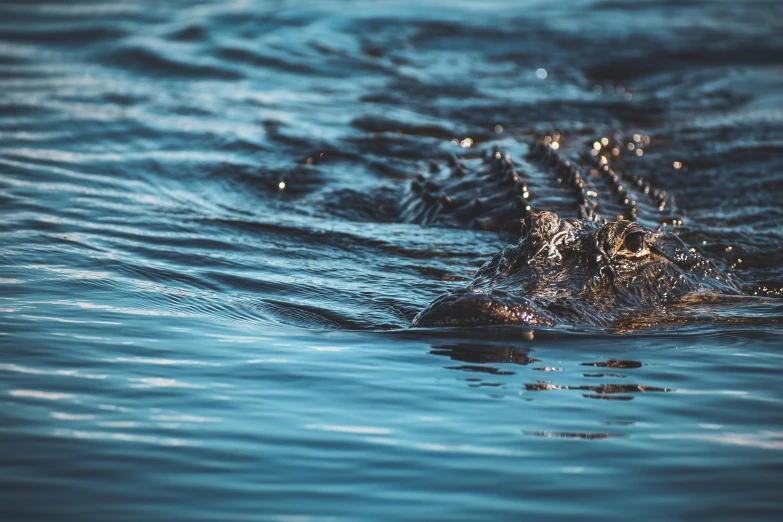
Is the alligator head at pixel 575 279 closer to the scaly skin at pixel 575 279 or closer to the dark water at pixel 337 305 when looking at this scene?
the scaly skin at pixel 575 279

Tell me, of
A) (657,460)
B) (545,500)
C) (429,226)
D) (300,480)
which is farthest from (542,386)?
(429,226)

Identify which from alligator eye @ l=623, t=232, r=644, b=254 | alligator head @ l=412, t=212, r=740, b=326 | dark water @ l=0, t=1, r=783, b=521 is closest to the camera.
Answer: dark water @ l=0, t=1, r=783, b=521

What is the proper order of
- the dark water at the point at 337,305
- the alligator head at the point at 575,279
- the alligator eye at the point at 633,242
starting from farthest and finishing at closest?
the alligator eye at the point at 633,242 < the alligator head at the point at 575,279 < the dark water at the point at 337,305

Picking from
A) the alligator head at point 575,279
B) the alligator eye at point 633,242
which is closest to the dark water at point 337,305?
the alligator head at point 575,279

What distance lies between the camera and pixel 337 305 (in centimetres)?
569

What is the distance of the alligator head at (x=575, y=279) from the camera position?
493 cm

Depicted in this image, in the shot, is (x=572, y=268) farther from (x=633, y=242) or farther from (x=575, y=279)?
(x=633, y=242)

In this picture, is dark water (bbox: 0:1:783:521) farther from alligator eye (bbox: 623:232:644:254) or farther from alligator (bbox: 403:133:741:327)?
alligator eye (bbox: 623:232:644:254)

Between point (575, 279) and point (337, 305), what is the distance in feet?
4.30

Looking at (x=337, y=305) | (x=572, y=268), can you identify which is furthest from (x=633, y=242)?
(x=337, y=305)

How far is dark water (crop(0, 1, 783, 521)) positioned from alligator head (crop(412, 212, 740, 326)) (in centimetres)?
15

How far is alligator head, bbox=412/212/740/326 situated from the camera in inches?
194

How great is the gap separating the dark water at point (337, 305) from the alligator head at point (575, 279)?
15 cm

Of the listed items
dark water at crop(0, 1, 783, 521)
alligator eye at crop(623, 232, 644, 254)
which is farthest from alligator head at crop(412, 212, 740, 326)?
dark water at crop(0, 1, 783, 521)
